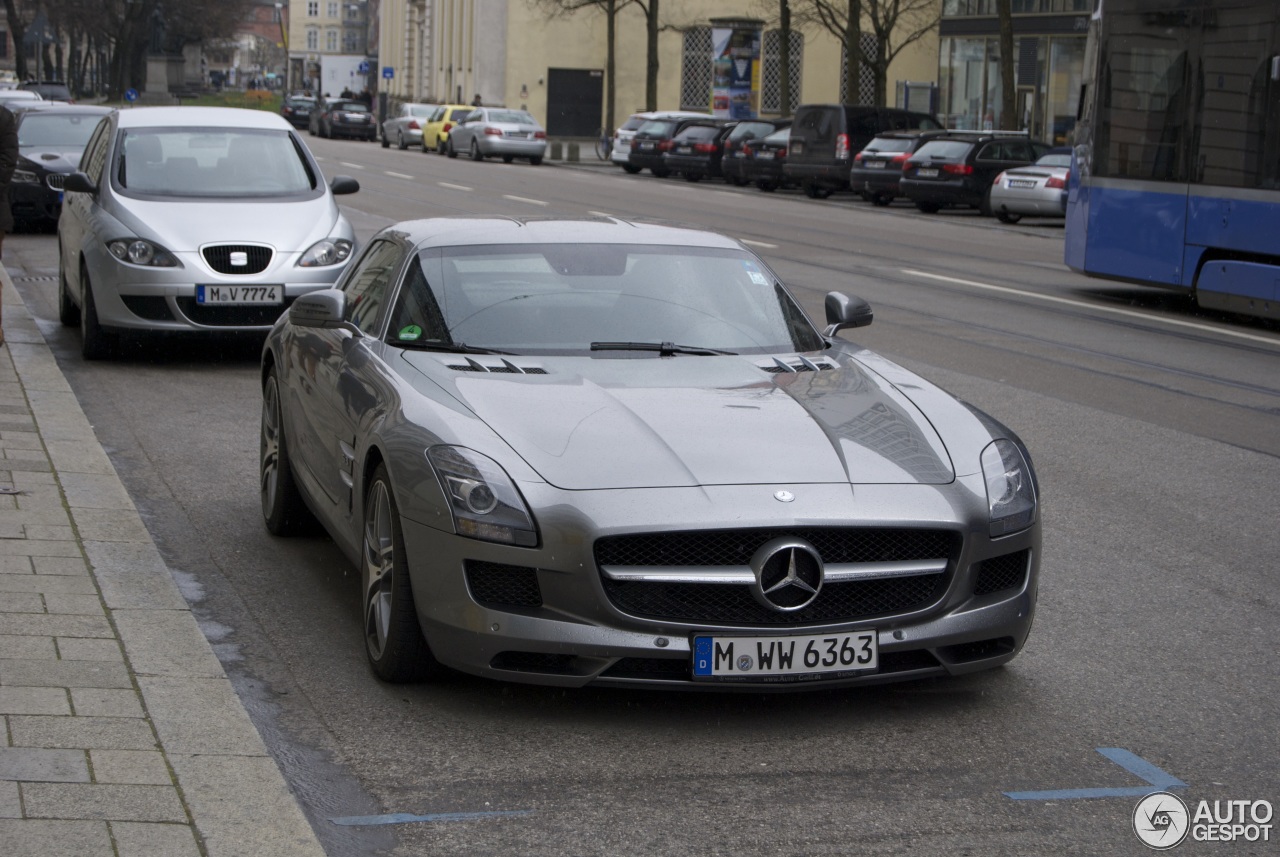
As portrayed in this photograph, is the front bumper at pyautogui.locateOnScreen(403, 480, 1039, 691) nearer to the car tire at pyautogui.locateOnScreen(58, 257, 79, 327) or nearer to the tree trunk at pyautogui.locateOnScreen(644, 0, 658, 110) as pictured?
the car tire at pyautogui.locateOnScreen(58, 257, 79, 327)

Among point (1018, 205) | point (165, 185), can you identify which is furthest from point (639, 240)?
point (1018, 205)

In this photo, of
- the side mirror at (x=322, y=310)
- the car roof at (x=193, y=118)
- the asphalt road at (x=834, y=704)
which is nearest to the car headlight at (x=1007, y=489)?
the asphalt road at (x=834, y=704)

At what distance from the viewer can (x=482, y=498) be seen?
4777mm

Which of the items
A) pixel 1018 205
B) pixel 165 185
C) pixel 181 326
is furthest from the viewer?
pixel 1018 205

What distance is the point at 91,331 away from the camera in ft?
38.1

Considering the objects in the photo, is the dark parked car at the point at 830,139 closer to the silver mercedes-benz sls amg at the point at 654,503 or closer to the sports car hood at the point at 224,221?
the sports car hood at the point at 224,221

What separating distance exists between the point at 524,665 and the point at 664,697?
52cm

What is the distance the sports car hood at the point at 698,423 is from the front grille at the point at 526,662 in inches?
18.7

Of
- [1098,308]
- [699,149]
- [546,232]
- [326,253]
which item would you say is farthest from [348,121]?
[546,232]

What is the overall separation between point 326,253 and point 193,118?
218cm

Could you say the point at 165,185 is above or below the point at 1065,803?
above

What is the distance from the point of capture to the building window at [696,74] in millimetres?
76438

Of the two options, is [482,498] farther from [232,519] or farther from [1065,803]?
[232,519]

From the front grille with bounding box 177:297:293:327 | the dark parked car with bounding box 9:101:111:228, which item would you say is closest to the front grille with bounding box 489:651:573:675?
the front grille with bounding box 177:297:293:327
